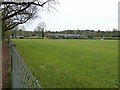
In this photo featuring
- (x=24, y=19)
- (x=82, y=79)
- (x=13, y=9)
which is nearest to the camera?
(x=82, y=79)

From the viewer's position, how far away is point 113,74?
13.0m

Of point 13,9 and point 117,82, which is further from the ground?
point 13,9

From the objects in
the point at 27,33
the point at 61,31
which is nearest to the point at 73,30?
the point at 61,31

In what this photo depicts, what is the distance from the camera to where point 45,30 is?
562 ft

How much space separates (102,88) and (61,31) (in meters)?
174

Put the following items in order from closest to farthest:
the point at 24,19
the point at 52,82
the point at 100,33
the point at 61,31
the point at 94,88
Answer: the point at 94,88 → the point at 52,82 → the point at 24,19 → the point at 100,33 → the point at 61,31

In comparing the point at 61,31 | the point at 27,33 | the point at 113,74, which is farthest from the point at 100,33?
the point at 113,74

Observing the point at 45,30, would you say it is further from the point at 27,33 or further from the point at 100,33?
the point at 100,33

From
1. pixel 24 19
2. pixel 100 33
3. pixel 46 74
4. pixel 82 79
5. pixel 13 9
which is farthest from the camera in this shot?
pixel 100 33

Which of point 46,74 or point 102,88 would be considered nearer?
point 102,88

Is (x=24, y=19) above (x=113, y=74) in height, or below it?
above

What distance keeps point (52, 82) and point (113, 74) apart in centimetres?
368

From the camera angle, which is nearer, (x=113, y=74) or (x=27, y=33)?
(x=113, y=74)

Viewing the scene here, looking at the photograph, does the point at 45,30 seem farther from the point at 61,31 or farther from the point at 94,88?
the point at 94,88
